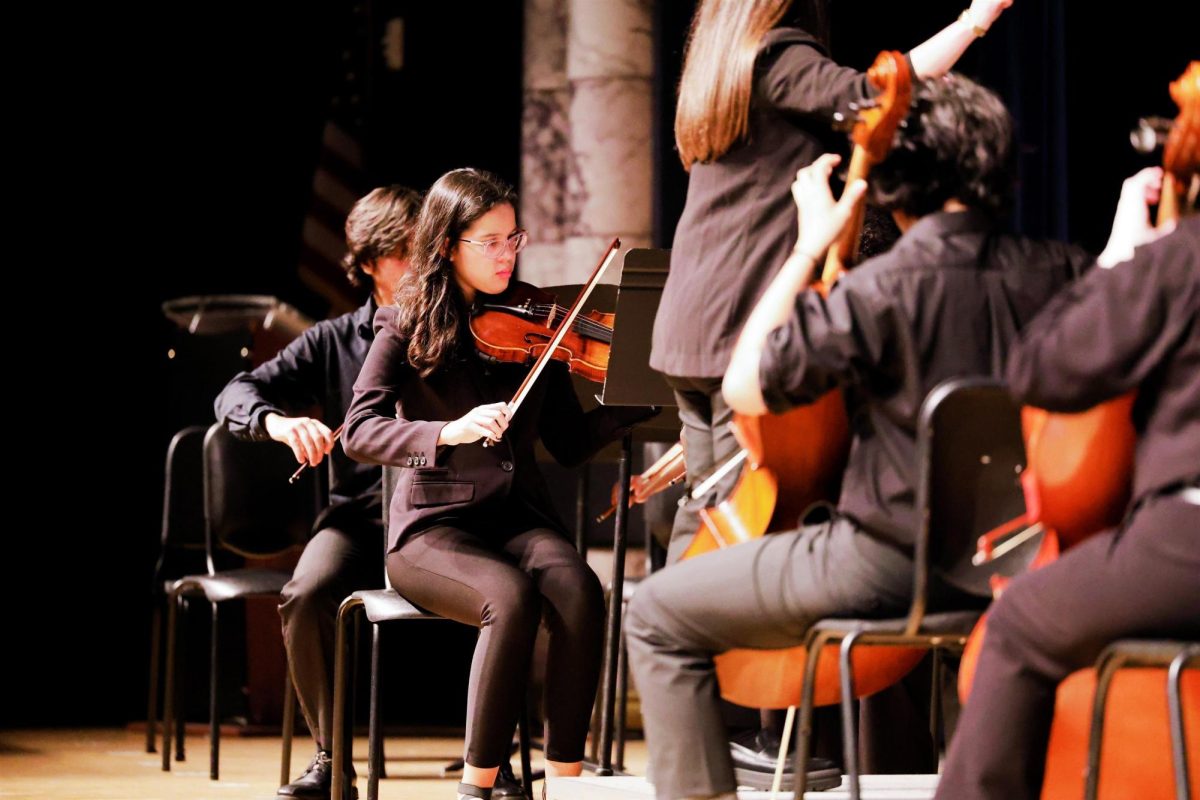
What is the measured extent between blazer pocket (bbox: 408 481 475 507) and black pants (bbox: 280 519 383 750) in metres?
0.55

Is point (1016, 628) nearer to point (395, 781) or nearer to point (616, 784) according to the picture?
point (616, 784)

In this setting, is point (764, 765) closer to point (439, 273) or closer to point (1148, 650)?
point (439, 273)

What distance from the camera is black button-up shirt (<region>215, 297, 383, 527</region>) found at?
12.5 feet

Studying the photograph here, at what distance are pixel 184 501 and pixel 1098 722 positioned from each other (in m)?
3.24

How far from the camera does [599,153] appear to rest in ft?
16.9

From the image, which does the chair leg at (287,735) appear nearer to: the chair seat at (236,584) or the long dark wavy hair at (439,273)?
the chair seat at (236,584)

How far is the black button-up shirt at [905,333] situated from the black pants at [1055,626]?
0.70 ft

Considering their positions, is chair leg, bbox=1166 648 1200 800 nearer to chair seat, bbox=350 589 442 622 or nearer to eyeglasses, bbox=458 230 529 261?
chair seat, bbox=350 589 442 622

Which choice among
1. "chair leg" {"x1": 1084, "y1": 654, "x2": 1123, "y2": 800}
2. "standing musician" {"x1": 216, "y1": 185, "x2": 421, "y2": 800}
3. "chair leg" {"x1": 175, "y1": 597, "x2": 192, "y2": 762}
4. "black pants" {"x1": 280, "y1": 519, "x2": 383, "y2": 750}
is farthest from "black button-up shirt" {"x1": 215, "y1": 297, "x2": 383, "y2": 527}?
"chair leg" {"x1": 1084, "y1": 654, "x2": 1123, "y2": 800}

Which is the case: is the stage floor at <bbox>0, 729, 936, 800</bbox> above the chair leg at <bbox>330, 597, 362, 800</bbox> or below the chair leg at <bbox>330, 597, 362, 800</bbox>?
below

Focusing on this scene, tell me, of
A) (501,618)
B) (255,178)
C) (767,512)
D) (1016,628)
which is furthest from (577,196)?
(1016,628)

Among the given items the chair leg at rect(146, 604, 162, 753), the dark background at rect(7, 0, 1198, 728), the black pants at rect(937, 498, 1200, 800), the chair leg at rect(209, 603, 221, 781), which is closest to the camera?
the black pants at rect(937, 498, 1200, 800)

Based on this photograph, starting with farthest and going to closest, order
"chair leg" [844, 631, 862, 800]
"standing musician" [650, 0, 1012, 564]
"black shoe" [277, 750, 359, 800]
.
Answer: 1. "black shoe" [277, 750, 359, 800]
2. "standing musician" [650, 0, 1012, 564]
3. "chair leg" [844, 631, 862, 800]

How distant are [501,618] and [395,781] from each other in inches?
51.4
